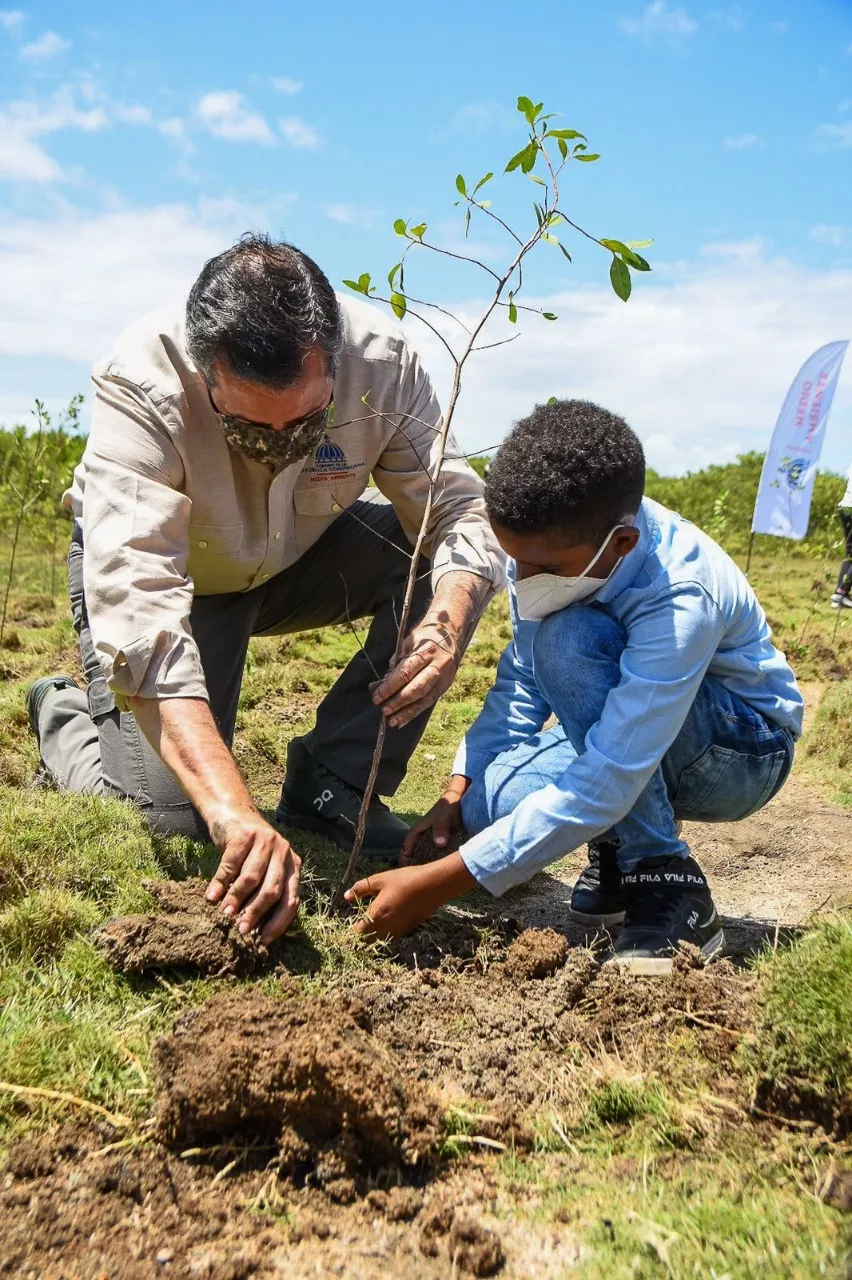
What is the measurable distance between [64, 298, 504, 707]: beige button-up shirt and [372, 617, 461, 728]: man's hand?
1.40 feet

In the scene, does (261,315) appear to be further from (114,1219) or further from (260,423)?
(114,1219)

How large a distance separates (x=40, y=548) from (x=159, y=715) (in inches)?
377

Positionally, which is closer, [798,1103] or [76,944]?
[798,1103]

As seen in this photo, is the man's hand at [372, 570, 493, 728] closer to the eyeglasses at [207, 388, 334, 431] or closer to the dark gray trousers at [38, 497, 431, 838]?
the dark gray trousers at [38, 497, 431, 838]

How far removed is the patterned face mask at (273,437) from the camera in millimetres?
3029

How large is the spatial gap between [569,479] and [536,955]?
1224 millimetres

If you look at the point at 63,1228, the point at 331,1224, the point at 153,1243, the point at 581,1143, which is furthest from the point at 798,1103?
the point at 63,1228

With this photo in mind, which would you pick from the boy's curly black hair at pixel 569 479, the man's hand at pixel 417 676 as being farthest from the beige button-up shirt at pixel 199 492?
the boy's curly black hair at pixel 569 479

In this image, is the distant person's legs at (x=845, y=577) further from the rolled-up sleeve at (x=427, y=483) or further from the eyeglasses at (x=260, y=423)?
the eyeglasses at (x=260, y=423)

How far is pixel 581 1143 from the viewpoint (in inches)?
80.0

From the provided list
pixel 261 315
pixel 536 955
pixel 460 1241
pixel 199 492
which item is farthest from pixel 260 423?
pixel 460 1241

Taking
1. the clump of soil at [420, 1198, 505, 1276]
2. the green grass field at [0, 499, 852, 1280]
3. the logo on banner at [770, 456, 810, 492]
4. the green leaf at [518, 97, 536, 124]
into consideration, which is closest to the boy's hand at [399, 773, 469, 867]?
the green grass field at [0, 499, 852, 1280]

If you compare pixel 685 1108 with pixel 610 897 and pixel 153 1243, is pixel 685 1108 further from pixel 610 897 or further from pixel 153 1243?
pixel 610 897

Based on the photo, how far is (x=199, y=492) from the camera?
132 inches
